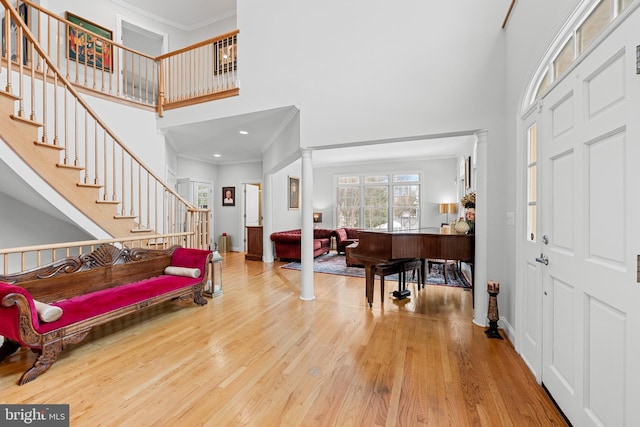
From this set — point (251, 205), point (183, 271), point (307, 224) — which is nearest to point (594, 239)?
point (307, 224)

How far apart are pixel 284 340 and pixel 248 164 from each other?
240 inches

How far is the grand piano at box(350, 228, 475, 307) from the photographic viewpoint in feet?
10.1

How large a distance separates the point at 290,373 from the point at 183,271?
2078 millimetres

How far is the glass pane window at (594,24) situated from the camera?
1.36 meters

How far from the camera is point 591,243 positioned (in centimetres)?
141

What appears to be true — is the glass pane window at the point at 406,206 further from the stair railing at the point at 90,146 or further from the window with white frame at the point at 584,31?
the window with white frame at the point at 584,31

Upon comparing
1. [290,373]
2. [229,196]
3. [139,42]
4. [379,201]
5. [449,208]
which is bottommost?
[290,373]

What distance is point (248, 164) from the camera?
25.8 ft

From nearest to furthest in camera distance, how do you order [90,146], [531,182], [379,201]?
[531,182] < [90,146] < [379,201]

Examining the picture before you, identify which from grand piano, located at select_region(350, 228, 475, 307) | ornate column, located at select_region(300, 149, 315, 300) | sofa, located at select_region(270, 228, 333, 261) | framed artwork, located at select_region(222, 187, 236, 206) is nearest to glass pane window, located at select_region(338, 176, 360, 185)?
sofa, located at select_region(270, 228, 333, 261)

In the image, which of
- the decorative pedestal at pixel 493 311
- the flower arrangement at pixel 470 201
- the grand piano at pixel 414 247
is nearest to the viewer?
the decorative pedestal at pixel 493 311

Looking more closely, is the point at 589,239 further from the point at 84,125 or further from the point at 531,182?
the point at 84,125

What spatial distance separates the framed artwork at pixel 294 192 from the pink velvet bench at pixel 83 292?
4305 millimetres

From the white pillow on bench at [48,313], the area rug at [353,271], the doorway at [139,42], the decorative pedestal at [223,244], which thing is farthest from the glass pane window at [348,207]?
the white pillow on bench at [48,313]
